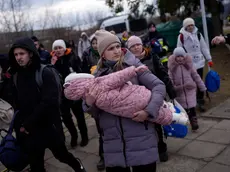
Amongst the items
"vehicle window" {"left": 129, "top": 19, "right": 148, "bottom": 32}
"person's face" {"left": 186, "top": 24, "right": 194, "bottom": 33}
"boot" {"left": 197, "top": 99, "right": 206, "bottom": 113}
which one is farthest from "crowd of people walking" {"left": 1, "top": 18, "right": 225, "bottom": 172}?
"vehicle window" {"left": 129, "top": 19, "right": 148, "bottom": 32}

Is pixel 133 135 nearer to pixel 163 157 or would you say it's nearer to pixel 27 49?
pixel 27 49

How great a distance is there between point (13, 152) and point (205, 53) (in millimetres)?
4225

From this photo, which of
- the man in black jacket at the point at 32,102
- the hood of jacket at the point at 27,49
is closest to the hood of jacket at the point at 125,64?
the man in black jacket at the point at 32,102

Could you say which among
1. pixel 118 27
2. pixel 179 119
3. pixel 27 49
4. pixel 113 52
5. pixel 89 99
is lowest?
pixel 179 119

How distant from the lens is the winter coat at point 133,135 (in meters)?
2.14

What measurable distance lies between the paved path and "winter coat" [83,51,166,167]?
1548 mm

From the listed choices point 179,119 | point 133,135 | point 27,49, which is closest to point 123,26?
point 27,49

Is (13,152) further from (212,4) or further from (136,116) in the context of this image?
(212,4)

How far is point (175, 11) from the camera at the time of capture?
12.6 meters

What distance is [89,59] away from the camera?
460 centimetres

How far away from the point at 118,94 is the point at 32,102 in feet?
3.79

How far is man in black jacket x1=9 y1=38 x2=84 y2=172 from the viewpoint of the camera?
9.29 feet

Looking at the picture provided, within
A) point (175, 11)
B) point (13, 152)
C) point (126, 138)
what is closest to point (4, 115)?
point (13, 152)

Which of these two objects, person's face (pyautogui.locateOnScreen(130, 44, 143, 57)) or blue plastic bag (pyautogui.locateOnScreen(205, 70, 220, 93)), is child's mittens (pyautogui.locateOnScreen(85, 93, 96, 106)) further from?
blue plastic bag (pyautogui.locateOnScreen(205, 70, 220, 93))
